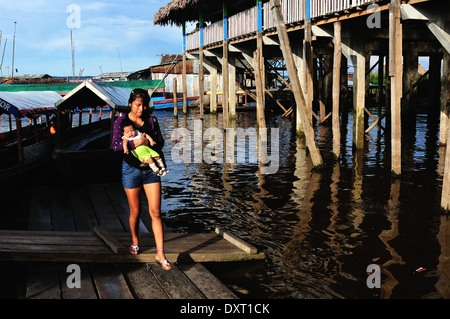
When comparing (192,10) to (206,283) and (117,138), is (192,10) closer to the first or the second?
(117,138)

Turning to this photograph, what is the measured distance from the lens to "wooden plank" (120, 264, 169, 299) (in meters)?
4.11

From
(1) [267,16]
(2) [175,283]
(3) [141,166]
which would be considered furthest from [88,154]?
(1) [267,16]

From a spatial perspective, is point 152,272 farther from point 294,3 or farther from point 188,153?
point 294,3

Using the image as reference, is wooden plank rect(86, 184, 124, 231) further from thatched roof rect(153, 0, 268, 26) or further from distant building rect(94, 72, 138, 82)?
distant building rect(94, 72, 138, 82)

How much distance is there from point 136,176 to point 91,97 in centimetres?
768

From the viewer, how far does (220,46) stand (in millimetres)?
22172

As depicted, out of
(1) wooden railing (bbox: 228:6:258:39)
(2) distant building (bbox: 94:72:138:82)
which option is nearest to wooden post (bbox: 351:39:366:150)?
(1) wooden railing (bbox: 228:6:258:39)

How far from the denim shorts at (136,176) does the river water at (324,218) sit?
57.8 inches

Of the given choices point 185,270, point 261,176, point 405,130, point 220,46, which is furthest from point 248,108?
point 185,270

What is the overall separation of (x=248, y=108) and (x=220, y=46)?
11157mm

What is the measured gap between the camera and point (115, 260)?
4785 mm

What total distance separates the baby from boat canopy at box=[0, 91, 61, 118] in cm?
553

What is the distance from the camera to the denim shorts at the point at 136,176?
4496 millimetres

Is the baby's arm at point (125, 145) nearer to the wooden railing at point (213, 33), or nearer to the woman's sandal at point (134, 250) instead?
the woman's sandal at point (134, 250)
